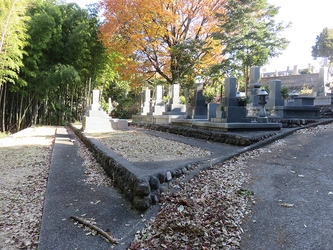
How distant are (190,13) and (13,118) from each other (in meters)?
10.6

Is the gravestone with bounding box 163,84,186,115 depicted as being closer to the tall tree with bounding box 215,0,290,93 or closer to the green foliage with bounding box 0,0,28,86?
the tall tree with bounding box 215,0,290,93

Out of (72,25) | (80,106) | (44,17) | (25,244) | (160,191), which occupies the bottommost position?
(25,244)

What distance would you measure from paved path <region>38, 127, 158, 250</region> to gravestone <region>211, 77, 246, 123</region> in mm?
4450

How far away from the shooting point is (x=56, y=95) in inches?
565

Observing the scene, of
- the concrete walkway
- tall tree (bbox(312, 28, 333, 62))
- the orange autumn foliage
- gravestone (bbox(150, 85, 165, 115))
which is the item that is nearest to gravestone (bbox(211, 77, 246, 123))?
the concrete walkway

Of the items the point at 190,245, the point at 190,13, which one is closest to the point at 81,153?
the point at 190,245

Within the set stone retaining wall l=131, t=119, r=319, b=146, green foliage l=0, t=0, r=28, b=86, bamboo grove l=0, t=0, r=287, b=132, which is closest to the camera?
stone retaining wall l=131, t=119, r=319, b=146

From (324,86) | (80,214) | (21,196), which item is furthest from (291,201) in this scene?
(324,86)

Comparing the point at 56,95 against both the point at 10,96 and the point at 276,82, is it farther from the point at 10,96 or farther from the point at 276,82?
the point at 276,82

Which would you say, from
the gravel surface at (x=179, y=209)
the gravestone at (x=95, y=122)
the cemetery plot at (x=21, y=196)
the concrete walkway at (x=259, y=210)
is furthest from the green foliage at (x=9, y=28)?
the concrete walkway at (x=259, y=210)

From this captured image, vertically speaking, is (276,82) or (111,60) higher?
(111,60)

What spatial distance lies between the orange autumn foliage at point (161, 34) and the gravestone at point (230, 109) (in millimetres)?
5683

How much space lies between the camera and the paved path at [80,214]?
1772mm

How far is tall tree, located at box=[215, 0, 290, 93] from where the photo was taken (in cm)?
1180
